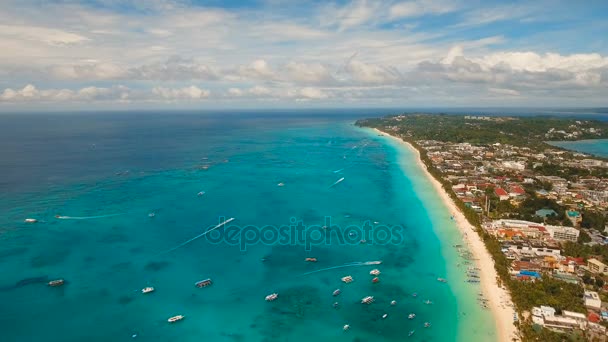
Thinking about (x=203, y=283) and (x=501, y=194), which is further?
(x=501, y=194)

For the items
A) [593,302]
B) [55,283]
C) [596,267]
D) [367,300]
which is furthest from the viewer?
[596,267]

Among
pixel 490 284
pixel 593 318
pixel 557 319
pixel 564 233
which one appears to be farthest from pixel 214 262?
Result: pixel 564 233

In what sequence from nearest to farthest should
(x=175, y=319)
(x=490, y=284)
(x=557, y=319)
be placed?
(x=557, y=319) < (x=175, y=319) < (x=490, y=284)

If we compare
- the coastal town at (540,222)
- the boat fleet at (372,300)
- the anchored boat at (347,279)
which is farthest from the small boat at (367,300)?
the coastal town at (540,222)

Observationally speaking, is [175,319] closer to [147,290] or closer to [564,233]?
[147,290]

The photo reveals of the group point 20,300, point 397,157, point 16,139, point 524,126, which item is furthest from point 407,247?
point 16,139

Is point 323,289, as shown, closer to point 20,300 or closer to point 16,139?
point 20,300
